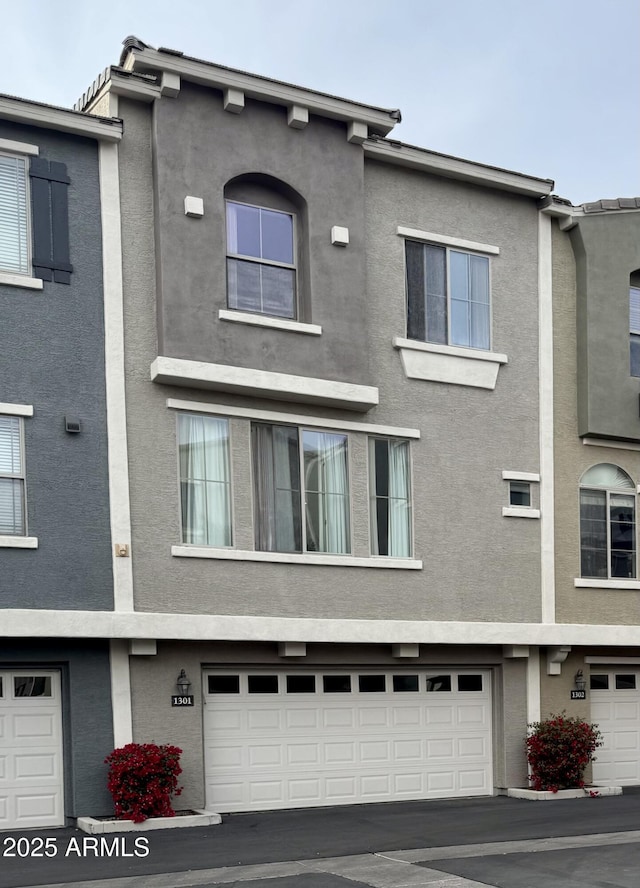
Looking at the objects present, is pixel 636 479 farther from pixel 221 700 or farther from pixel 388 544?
pixel 221 700

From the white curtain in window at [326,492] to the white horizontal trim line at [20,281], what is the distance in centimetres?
441

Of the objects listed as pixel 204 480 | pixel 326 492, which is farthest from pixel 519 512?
pixel 204 480

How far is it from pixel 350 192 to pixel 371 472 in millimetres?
4256

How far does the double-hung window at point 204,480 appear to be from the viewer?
15586 mm

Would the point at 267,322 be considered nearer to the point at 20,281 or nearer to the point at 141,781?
the point at 20,281

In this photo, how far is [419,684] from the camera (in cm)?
1767

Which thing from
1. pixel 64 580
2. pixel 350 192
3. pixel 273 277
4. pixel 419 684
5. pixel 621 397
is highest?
pixel 350 192

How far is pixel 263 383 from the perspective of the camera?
15.8m

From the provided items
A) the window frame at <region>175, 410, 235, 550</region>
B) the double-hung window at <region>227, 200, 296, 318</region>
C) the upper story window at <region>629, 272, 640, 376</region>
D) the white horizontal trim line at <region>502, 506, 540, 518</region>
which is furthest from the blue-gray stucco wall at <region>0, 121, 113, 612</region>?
the upper story window at <region>629, 272, 640, 376</region>

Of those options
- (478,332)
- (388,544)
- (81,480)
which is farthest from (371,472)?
(81,480)

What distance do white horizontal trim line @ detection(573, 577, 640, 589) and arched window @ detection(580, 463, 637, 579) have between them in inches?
5.2

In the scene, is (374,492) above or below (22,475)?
below

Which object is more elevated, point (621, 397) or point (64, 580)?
point (621, 397)

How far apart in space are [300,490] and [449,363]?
3.35m
